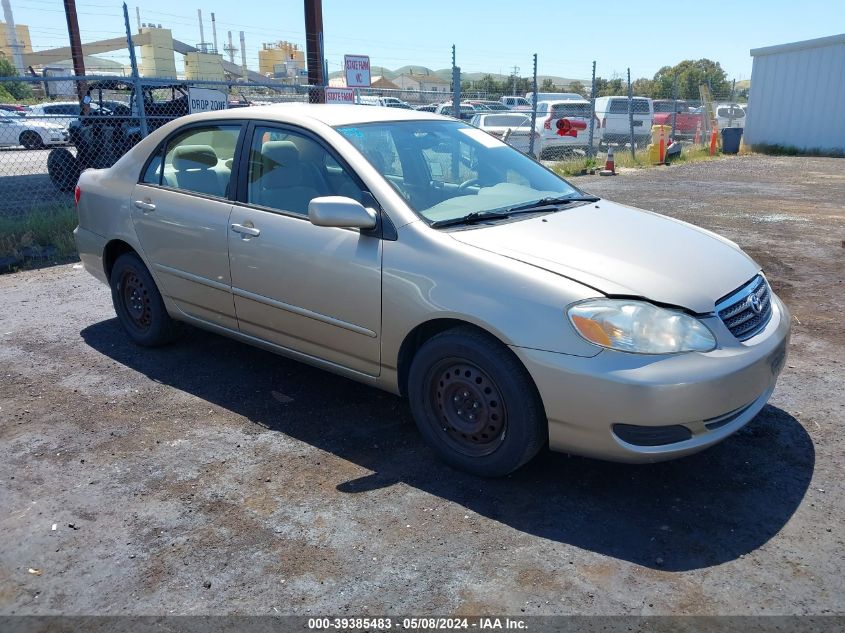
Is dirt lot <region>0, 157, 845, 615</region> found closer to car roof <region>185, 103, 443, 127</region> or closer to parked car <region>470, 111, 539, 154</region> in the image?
car roof <region>185, 103, 443, 127</region>

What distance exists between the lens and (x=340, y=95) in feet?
42.2

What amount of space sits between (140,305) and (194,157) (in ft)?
3.93

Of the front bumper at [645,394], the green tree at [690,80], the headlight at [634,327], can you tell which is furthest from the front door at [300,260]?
the green tree at [690,80]

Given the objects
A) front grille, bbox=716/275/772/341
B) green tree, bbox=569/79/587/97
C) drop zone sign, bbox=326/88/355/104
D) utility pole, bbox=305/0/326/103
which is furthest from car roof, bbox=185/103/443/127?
green tree, bbox=569/79/587/97

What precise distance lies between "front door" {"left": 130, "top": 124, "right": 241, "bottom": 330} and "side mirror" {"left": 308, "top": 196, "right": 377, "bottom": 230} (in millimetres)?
978

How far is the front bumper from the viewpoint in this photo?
292 cm

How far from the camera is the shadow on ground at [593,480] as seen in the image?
2984 mm

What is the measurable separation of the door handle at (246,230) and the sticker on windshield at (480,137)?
4.92 feet

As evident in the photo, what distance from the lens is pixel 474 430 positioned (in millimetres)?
3395

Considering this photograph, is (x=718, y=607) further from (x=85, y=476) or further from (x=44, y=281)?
(x=44, y=281)

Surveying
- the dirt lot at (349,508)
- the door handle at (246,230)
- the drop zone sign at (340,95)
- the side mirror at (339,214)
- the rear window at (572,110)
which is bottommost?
the dirt lot at (349,508)

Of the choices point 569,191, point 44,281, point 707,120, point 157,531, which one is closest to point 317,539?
point 157,531

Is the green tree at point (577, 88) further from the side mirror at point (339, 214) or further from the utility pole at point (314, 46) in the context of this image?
the side mirror at point (339, 214)

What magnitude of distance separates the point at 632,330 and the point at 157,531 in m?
2.20
